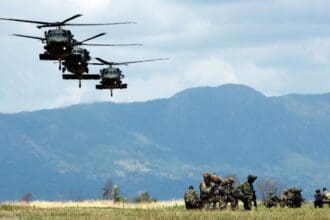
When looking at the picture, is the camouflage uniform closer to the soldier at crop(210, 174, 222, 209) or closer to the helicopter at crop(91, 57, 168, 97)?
the soldier at crop(210, 174, 222, 209)

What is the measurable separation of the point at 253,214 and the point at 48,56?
23.7 m

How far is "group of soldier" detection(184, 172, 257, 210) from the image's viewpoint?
59531 millimetres

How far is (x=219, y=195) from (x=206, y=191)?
2.64 feet

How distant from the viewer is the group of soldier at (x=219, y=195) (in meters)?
59.5

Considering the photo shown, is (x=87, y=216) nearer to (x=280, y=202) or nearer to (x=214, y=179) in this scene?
(x=214, y=179)

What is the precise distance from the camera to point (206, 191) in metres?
61.1

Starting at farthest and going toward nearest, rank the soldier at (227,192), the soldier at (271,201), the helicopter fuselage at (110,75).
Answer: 1. the helicopter fuselage at (110,75)
2. the soldier at (271,201)
3. the soldier at (227,192)

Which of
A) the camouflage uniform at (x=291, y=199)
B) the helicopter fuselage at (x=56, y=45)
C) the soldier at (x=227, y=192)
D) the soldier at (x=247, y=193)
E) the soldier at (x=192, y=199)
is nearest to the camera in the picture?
the soldier at (x=247, y=193)

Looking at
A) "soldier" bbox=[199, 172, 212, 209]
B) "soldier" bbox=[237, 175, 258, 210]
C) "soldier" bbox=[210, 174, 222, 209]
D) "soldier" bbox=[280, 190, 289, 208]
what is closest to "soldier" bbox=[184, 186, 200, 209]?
"soldier" bbox=[199, 172, 212, 209]

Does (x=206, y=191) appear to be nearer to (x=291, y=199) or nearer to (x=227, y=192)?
(x=227, y=192)

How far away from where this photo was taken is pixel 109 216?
167 ft

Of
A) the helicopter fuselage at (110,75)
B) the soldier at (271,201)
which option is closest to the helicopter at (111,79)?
the helicopter fuselage at (110,75)

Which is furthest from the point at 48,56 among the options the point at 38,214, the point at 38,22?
the point at 38,214

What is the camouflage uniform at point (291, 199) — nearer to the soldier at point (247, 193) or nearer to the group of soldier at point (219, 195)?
the group of soldier at point (219, 195)
